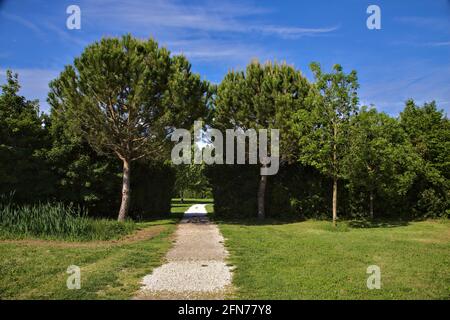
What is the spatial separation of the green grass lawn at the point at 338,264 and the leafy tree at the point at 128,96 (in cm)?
566

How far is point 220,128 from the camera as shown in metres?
19.0

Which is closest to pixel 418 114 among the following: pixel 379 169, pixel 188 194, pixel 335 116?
pixel 379 169

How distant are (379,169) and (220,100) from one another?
8.05 meters

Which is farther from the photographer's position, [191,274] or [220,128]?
[220,128]

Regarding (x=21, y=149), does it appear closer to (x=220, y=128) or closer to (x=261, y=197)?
(x=220, y=128)

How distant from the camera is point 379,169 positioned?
16.8 metres

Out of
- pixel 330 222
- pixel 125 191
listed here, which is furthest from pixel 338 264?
pixel 125 191

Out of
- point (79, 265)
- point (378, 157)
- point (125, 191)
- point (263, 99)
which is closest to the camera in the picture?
point (79, 265)

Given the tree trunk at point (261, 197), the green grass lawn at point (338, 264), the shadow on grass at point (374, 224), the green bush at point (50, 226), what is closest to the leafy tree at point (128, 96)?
the green bush at point (50, 226)

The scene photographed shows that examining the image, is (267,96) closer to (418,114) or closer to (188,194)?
(418,114)

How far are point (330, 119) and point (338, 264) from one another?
8.61m

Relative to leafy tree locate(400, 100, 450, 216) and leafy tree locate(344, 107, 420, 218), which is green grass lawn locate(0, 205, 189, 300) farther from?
leafy tree locate(400, 100, 450, 216)

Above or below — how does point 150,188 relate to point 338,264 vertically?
above

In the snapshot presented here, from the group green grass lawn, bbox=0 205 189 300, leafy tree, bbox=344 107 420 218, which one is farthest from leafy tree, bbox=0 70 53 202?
leafy tree, bbox=344 107 420 218
